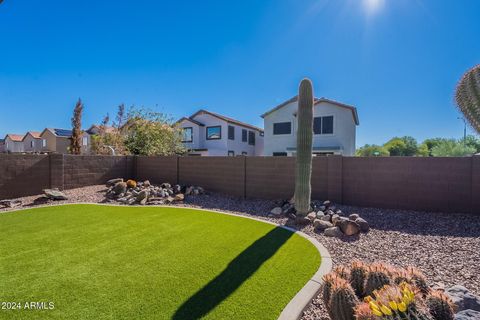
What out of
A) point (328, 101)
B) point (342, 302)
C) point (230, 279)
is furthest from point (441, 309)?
point (328, 101)

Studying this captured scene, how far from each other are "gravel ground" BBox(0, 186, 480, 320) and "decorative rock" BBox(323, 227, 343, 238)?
156 mm

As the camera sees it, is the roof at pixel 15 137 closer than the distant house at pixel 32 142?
No

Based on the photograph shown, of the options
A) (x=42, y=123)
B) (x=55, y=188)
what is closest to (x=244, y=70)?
(x=55, y=188)

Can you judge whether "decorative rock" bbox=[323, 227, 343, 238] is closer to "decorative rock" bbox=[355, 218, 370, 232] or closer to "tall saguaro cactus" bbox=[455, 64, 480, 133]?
"decorative rock" bbox=[355, 218, 370, 232]

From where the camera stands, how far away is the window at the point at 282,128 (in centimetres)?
1989

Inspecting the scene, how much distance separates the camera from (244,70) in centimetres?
1501

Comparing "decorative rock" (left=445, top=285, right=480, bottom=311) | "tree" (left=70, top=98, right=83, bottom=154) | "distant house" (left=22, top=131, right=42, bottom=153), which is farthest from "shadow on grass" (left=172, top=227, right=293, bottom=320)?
"distant house" (left=22, top=131, right=42, bottom=153)

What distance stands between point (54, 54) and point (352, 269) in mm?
15402

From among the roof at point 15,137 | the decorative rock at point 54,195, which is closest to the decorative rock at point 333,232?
the decorative rock at point 54,195

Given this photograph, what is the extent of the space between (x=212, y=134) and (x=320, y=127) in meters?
10.5

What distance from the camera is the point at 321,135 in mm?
18609

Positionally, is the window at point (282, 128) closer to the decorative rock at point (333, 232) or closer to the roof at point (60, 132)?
the decorative rock at point (333, 232)

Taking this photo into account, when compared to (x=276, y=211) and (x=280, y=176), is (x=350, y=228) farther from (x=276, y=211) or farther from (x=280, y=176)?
(x=280, y=176)

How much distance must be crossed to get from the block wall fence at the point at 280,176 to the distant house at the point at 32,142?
1401 inches
